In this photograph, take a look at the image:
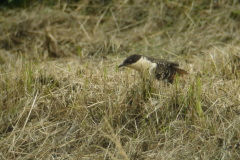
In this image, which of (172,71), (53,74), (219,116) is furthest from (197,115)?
(53,74)

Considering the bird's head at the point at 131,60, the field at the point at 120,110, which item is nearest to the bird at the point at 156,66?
the bird's head at the point at 131,60

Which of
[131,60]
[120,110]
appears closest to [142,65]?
[131,60]

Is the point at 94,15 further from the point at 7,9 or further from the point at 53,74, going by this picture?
the point at 53,74

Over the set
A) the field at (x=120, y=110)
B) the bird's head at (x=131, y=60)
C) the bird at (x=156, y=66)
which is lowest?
the field at (x=120, y=110)

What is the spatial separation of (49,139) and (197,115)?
133 cm

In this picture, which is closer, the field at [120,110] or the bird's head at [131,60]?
the field at [120,110]

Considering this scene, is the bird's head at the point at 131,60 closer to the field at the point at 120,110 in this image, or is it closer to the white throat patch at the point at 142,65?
the white throat patch at the point at 142,65

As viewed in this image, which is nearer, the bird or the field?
the field

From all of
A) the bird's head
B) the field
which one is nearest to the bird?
the bird's head

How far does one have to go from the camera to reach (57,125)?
306 cm

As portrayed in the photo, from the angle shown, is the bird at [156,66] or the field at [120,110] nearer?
the field at [120,110]

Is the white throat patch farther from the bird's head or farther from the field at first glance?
the field

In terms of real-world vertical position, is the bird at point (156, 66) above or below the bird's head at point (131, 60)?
below

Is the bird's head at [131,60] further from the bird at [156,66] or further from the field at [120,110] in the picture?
the field at [120,110]
